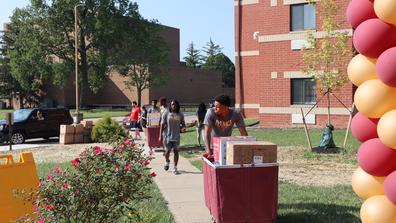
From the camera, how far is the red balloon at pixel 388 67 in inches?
144

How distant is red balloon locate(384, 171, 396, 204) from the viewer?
12.5 feet

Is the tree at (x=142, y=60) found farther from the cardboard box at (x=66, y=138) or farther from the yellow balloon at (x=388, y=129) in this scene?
the yellow balloon at (x=388, y=129)

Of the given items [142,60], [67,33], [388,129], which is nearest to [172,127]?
[388,129]

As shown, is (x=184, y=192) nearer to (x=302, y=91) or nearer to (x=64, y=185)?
(x=64, y=185)

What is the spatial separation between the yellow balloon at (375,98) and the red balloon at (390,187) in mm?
474

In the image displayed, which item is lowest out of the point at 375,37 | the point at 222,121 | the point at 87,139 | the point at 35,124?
the point at 87,139

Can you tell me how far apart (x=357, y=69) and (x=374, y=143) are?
0.65 m

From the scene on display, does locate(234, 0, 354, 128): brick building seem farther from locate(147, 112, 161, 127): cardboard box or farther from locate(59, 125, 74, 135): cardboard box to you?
locate(59, 125, 74, 135): cardboard box

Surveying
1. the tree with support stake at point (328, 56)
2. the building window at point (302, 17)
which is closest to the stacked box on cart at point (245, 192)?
the tree with support stake at point (328, 56)

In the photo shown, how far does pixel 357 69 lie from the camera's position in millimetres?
4316

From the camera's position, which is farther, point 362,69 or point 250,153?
point 250,153

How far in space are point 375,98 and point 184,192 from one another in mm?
6213

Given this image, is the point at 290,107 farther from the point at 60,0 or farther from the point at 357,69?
the point at 60,0

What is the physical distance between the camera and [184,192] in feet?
31.8
